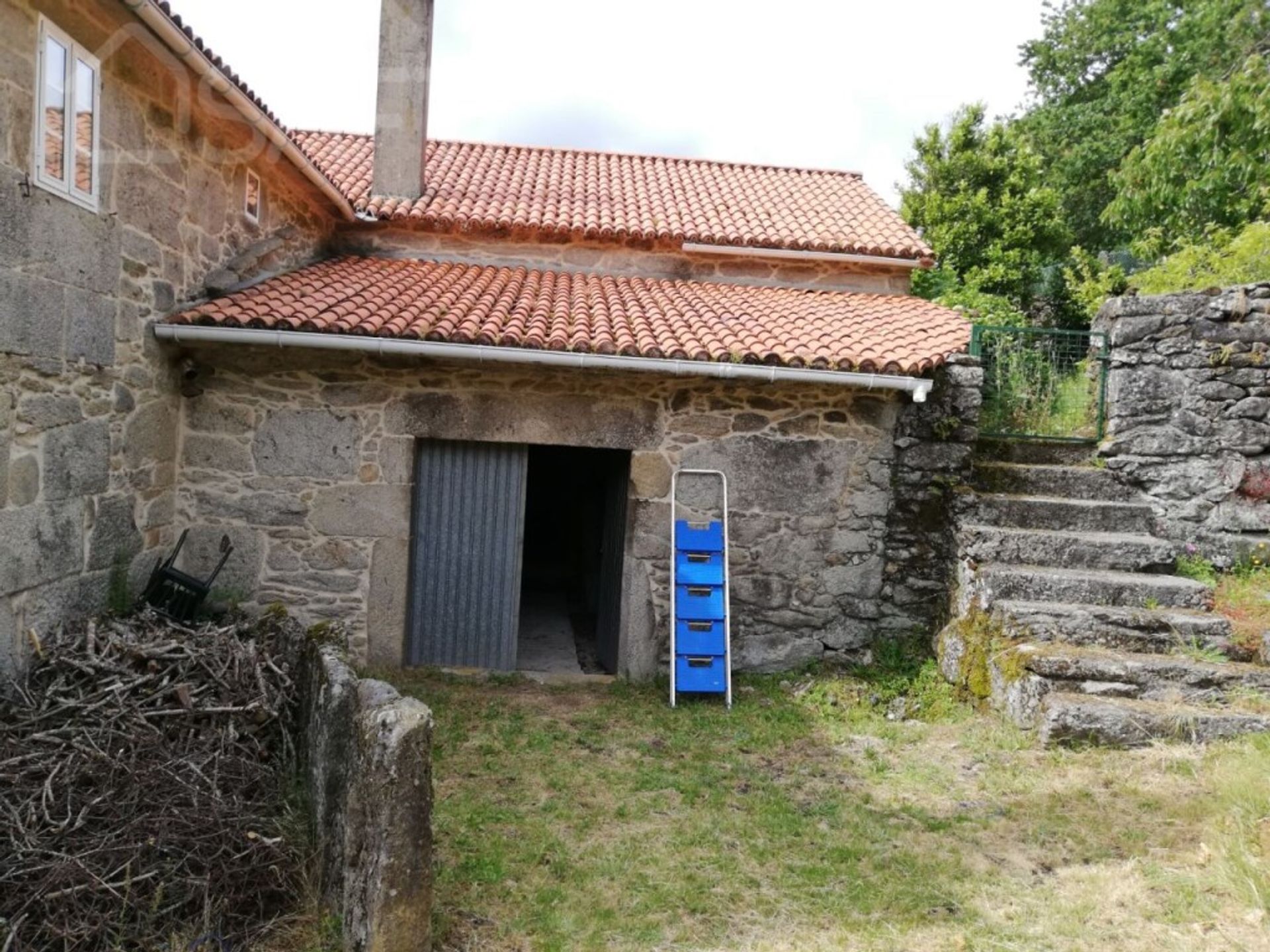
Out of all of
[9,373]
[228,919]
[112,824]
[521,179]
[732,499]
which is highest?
[521,179]

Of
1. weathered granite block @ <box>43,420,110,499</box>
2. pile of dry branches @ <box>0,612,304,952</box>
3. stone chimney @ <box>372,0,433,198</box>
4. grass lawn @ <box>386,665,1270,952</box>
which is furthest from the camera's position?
stone chimney @ <box>372,0,433,198</box>

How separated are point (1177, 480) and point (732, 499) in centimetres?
378

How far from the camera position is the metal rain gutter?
8.59 meters

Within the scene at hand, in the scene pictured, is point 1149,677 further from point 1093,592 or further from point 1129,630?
point 1093,592

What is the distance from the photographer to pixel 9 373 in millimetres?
4188

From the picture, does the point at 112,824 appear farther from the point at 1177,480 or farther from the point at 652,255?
the point at 1177,480

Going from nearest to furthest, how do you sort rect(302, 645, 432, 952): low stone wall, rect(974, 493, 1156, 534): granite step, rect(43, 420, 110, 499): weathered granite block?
rect(302, 645, 432, 952): low stone wall → rect(43, 420, 110, 499): weathered granite block → rect(974, 493, 1156, 534): granite step

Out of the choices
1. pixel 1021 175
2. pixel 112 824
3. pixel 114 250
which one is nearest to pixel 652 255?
pixel 114 250

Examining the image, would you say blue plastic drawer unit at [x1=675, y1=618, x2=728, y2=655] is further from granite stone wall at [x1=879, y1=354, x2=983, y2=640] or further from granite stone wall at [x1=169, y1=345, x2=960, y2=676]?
granite stone wall at [x1=879, y1=354, x2=983, y2=640]

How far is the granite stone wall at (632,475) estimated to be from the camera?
6.23 m

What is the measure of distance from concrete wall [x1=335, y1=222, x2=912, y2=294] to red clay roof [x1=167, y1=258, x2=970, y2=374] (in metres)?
0.33

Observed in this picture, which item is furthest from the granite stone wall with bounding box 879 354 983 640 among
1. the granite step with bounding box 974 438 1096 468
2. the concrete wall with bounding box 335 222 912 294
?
the concrete wall with bounding box 335 222 912 294

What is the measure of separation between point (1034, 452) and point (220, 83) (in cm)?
699

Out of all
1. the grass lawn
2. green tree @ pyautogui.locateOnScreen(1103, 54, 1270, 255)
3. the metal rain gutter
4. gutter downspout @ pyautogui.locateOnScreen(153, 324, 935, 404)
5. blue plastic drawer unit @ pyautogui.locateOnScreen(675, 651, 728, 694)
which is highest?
green tree @ pyautogui.locateOnScreen(1103, 54, 1270, 255)
